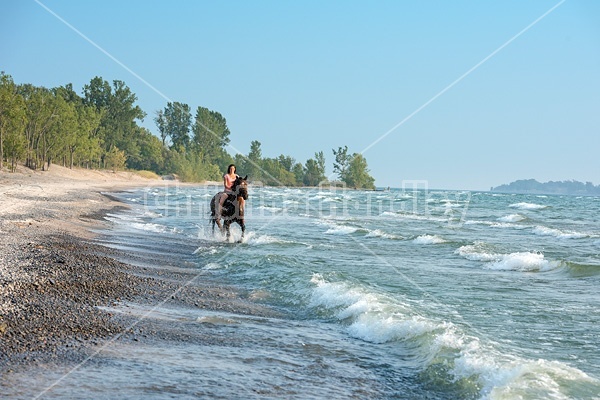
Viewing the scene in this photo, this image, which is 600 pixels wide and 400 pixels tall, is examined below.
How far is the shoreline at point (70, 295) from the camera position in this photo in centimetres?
666

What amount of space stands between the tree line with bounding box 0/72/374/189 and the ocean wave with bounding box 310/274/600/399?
56.0m

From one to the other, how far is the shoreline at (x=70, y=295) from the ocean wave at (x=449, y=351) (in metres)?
1.66

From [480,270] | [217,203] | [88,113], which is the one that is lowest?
[480,270]

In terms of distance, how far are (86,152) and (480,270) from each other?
3228 inches

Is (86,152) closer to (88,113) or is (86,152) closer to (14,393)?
(88,113)

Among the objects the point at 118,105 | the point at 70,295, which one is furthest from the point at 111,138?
the point at 70,295

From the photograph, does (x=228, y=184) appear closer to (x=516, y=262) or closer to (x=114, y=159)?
(x=516, y=262)

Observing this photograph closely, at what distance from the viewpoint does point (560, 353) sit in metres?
8.09

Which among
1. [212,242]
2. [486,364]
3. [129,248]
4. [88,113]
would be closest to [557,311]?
[486,364]

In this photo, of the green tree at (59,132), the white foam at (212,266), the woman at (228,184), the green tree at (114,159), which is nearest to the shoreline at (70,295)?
the white foam at (212,266)

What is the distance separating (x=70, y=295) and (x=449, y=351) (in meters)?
5.52

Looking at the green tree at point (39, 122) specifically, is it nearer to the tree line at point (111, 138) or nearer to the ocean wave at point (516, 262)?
the tree line at point (111, 138)

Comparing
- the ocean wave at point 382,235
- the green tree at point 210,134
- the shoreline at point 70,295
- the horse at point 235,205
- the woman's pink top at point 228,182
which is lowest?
the ocean wave at point 382,235

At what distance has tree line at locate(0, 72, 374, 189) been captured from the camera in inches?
2552
